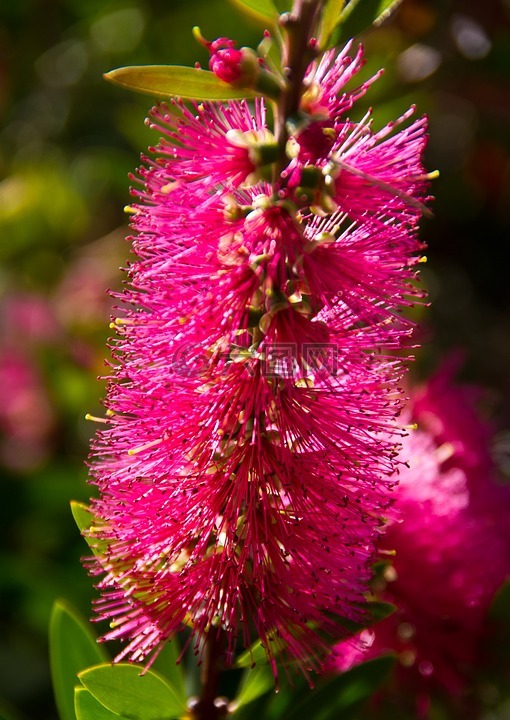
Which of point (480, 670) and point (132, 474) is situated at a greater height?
point (132, 474)

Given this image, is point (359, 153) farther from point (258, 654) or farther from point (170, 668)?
point (170, 668)

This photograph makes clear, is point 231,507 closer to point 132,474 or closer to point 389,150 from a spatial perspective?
point 132,474

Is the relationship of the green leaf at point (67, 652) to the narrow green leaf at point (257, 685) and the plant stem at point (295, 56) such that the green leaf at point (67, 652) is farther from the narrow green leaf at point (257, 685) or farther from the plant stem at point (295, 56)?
the plant stem at point (295, 56)

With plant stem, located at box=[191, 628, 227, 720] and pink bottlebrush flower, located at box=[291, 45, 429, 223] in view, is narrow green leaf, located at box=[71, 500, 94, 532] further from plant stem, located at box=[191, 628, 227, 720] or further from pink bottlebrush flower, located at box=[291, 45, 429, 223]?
pink bottlebrush flower, located at box=[291, 45, 429, 223]

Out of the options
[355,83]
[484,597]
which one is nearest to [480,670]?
[484,597]

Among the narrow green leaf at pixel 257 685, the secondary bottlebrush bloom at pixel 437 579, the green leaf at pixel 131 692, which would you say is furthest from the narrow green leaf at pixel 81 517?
the secondary bottlebrush bloom at pixel 437 579

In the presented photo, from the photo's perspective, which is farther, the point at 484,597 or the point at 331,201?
the point at 484,597

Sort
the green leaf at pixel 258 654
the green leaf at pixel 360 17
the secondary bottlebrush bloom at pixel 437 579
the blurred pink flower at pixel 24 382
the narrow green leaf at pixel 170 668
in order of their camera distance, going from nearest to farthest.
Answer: the green leaf at pixel 360 17 < the green leaf at pixel 258 654 < the narrow green leaf at pixel 170 668 < the secondary bottlebrush bloom at pixel 437 579 < the blurred pink flower at pixel 24 382
